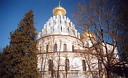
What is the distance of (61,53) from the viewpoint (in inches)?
846

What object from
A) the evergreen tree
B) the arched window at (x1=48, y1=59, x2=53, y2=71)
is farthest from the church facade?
the evergreen tree

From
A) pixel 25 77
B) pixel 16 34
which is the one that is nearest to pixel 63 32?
pixel 16 34

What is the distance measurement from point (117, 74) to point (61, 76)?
405 inches

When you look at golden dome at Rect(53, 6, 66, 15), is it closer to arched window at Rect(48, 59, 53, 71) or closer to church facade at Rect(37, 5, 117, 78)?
church facade at Rect(37, 5, 117, 78)

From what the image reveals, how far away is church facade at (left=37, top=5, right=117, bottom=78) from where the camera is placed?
64.3 feet

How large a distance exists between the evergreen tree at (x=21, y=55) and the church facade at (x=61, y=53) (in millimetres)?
6783

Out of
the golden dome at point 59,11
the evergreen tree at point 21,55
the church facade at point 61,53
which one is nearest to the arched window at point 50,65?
the church facade at point 61,53

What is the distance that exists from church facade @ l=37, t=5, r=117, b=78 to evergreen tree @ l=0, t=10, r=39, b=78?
6.78 m

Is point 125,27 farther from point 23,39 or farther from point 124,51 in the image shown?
point 23,39

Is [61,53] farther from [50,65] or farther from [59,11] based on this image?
[59,11]

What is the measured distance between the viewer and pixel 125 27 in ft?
23.8

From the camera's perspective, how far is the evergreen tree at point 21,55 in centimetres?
918

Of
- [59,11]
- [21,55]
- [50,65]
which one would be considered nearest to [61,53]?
[50,65]

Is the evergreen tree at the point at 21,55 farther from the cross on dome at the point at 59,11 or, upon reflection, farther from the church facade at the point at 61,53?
the cross on dome at the point at 59,11
